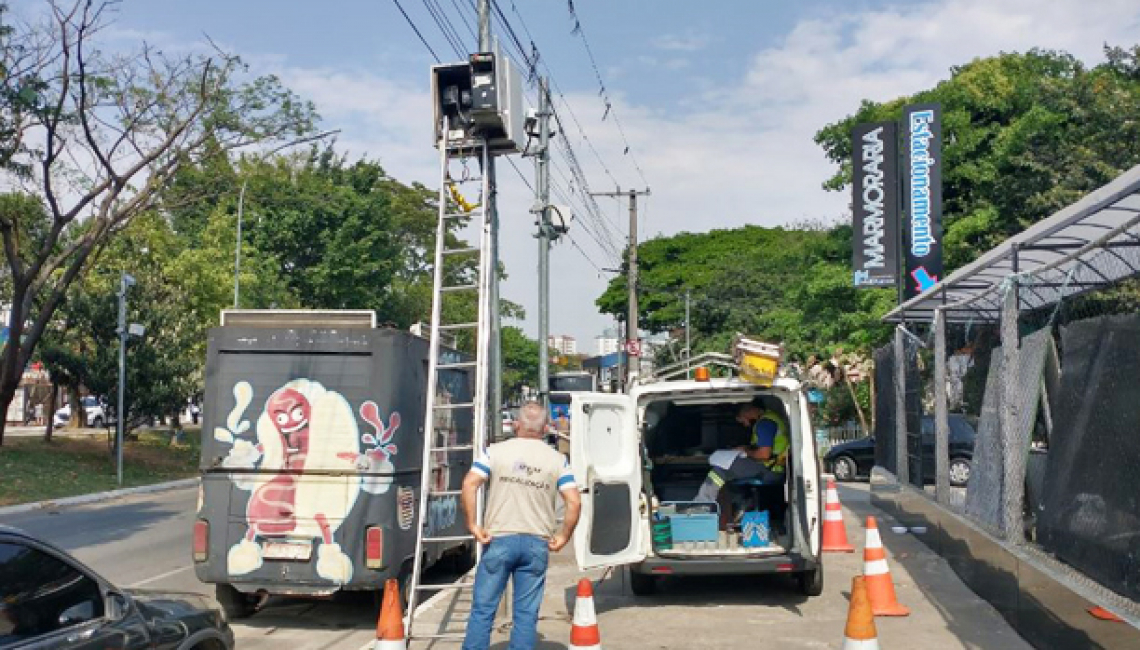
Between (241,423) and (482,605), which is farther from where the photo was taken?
(241,423)

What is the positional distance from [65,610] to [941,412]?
8654 mm

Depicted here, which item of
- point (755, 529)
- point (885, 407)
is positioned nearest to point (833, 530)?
point (755, 529)

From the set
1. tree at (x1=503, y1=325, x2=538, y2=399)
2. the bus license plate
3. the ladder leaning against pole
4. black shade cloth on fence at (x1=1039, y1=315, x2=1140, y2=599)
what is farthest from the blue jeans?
tree at (x1=503, y1=325, x2=538, y2=399)

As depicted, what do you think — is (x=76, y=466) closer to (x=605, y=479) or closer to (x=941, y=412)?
(x=605, y=479)

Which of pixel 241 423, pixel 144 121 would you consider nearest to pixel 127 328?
pixel 144 121

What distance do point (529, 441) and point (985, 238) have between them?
960 inches

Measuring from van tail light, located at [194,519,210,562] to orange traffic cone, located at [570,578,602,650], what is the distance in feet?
13.3

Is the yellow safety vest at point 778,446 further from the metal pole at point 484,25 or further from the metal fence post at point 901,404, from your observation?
the metal pole at point 484,25

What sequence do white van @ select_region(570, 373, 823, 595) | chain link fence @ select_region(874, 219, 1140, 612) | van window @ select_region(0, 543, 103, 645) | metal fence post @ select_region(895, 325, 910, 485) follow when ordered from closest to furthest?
van window @ select_region(0, 543, 103, 645) < chain link fence @ select_region(874, 219, 1140, 612) < white van @ select_region(570, 373, 823, 595) < metal fence post @ select_region(895, 325, 910, 485)

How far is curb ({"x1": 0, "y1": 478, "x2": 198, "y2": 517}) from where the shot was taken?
1836 cm

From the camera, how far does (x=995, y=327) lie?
1052cm

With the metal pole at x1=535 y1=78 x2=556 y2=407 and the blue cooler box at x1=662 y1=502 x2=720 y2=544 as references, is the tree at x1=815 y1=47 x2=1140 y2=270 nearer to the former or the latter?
the metal pole at x1=535 y1=78 x2=556 y2=407

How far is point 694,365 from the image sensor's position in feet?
31.3

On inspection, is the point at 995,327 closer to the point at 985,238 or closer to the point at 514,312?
the point at 985,238
